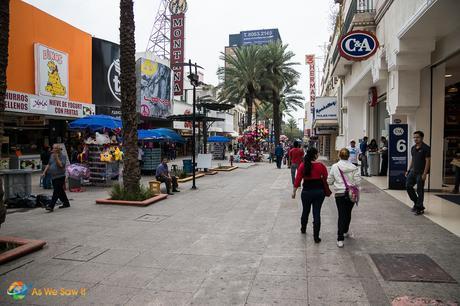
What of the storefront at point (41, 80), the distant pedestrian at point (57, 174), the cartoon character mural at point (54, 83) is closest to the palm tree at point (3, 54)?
→ the distant pedestrian at point (57, 174)

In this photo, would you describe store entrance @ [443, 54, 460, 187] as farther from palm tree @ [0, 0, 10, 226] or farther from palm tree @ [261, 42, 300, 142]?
palm tree @ [261, 42, 300, 142]

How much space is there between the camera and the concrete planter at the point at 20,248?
5539 millimetres

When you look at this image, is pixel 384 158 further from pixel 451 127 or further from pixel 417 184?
pixel 417 184

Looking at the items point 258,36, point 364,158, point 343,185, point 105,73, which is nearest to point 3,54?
point 343,185

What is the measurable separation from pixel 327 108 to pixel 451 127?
17461mm

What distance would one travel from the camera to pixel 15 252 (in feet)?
18.7

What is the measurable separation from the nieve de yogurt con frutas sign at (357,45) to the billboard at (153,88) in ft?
70.7

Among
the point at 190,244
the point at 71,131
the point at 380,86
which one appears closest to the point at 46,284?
the point at 190,244

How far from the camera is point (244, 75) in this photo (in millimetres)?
35281

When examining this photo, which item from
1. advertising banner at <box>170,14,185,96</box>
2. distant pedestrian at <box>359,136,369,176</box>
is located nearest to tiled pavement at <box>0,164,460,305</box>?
distant pedestrian at <box>359,136,369,176</box>

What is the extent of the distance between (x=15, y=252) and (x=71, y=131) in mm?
20604

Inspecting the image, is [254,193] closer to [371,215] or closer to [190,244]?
[371,215]

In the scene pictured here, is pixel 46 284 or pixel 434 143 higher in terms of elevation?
pixel 434 143

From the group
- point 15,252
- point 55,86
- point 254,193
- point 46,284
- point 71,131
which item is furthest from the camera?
point 71,131
